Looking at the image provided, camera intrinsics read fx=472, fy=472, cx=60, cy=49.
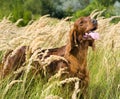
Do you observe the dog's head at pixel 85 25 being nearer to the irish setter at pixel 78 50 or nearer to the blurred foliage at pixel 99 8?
the irish setter at pixel 78 50

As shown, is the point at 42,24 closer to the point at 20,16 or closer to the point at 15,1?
the point at 20,16

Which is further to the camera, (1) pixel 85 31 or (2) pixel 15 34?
(2) pixel 15 34

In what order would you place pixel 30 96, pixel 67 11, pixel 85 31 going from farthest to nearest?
pixel 67 11 → pixel 85 31 → pixel 30 96

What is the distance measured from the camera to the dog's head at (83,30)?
493 cm

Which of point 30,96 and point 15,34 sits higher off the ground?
point 15,34

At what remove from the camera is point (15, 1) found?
25641 mm

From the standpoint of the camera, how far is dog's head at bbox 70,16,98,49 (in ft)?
16.2

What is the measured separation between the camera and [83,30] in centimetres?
498

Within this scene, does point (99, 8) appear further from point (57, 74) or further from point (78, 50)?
point (57, 74)

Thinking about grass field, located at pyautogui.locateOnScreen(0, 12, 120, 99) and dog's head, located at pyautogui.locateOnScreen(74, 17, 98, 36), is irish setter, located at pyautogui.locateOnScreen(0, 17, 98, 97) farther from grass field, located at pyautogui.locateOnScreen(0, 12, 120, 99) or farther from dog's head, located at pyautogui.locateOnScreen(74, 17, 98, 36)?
grass field, located at pyautogui.locateOnScreen(0, 12, 120, 99)

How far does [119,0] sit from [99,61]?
85.0 ft

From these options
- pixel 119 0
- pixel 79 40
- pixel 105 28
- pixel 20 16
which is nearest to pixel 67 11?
pixel 119 0

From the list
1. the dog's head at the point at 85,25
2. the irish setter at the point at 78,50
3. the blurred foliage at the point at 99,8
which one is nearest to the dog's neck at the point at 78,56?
the irish setter at the point at 78,50

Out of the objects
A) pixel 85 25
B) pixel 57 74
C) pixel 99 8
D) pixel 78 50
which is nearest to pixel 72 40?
pixel 78 50
